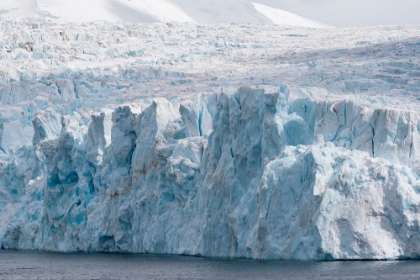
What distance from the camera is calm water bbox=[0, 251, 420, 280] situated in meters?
27.6

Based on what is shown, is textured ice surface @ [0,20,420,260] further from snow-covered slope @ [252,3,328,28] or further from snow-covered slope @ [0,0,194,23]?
snow-covered slope @ [252,3,328,28]

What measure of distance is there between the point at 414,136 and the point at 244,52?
33.7m

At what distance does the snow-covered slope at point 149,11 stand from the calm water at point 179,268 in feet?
165

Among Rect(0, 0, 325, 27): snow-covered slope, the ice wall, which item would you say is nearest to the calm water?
the ice wall

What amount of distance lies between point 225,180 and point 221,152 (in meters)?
1.46

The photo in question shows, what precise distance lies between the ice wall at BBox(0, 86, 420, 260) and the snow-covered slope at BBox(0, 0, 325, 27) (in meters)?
42.4

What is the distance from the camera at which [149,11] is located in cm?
10100

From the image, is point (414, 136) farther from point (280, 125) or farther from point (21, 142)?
point (21, 142)

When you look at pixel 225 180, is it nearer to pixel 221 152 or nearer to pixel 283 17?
pixel 221 152

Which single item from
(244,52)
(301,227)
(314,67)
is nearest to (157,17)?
(244,52)

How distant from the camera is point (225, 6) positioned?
117312 mm

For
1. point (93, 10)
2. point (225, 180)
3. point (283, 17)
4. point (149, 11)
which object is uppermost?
point (283, 17)

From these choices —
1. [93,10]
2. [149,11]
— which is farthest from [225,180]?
[149,11]

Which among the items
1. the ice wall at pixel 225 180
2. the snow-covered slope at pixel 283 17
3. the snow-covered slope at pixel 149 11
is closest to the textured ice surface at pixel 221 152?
the ice wall at pixel 225 180
